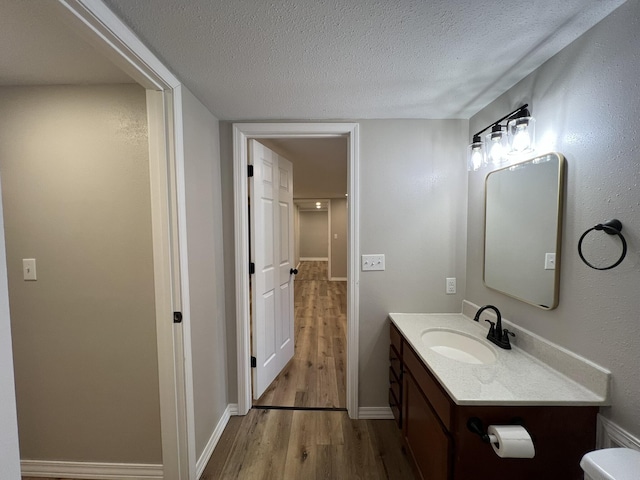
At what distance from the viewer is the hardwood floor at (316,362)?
6.88 ft

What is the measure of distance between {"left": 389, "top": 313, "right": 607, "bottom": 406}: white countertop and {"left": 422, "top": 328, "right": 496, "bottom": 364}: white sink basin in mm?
58

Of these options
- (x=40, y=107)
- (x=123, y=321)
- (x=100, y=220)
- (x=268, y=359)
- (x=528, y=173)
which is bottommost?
(x=268, y=359)

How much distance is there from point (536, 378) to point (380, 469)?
42.6 inches

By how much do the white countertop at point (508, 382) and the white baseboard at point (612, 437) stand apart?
78mm

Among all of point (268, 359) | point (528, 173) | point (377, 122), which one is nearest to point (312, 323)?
point (268, 359)

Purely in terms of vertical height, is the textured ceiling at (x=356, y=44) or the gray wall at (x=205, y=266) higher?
the textured ceiling at (x=356, y=44)

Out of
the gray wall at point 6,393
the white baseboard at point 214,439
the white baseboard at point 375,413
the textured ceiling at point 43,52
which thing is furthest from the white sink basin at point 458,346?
the textured ceiling at point 43,52

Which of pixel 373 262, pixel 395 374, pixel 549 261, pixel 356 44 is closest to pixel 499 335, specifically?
pixel 549 261

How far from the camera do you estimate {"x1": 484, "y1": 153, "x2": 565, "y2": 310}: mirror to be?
43.9 inches

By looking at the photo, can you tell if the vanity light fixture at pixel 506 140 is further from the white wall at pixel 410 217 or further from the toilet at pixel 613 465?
the toilet at pixel 613 465

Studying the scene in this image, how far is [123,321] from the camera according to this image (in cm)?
142

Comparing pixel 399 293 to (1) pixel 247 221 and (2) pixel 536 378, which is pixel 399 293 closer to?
(2) pixel 536 378

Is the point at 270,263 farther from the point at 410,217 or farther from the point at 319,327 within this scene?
the point at 319,327

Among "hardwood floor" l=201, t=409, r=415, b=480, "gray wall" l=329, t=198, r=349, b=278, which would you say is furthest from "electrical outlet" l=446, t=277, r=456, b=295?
"gray wall" l=329, t=198, r=349, b=278
